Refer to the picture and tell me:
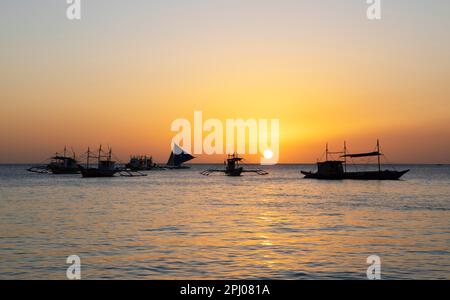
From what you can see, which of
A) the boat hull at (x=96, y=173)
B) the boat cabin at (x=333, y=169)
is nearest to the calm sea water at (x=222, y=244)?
the boat cabin at (x=333, y=169)

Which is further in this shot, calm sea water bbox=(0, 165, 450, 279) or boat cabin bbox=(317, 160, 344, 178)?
boat cabin bbox=(317, 160, 344, 178)

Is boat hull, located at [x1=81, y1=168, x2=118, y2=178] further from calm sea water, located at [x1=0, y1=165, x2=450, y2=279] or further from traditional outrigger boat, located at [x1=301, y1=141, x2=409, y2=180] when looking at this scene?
calm sea water, located at [x1=0, y1=165, x2=450, y2=279]

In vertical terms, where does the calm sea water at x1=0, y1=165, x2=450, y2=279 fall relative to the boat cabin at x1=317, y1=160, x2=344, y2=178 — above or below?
below

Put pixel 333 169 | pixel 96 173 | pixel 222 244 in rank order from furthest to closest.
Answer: pixel 96 173, pixel 333 169, pixel 222 244

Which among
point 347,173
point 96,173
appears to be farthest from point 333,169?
A: point 96,173

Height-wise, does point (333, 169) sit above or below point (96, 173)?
above

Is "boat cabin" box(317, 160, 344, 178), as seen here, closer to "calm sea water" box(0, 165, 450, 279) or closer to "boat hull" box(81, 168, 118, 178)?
"boat hull" box(81, 168, 118, 178)

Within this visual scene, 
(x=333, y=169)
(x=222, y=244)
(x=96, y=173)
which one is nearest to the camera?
(x=222, y=244)

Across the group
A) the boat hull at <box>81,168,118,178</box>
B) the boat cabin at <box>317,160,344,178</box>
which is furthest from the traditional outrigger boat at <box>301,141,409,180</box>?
the boat hull at <box>81,168,118,178</box>

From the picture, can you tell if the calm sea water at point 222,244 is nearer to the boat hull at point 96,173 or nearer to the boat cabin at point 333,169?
the boat cabin at point 333,169

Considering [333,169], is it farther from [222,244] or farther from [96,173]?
[222,244]

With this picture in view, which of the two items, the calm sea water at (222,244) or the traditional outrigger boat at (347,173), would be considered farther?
the traditional outrigger boat at (347,173)

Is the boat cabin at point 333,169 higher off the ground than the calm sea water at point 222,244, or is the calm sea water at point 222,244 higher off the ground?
the boat cabin at point 333,169
